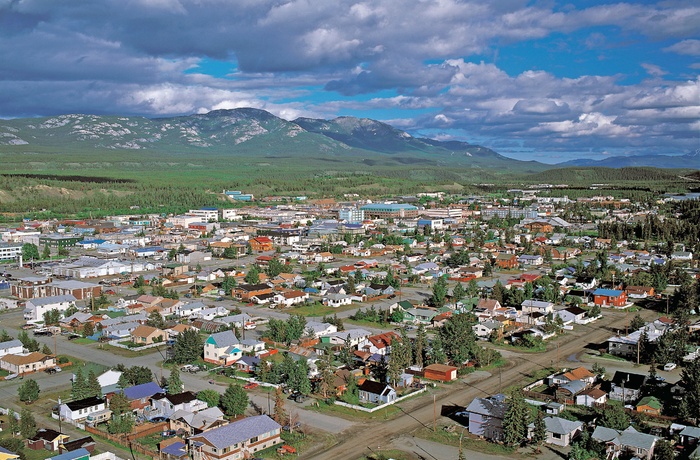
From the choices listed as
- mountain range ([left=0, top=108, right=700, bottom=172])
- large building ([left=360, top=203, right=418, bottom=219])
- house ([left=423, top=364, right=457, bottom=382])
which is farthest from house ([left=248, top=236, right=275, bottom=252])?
mountain range ([left=0, top=108, right=700, bottom=172])

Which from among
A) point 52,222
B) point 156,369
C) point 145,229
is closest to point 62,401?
point 156,369

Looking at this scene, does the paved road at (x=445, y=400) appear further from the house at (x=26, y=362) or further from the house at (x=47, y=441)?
the house at (x=26, y=362)

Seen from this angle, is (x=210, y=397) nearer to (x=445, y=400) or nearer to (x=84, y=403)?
(x=84, y=403)

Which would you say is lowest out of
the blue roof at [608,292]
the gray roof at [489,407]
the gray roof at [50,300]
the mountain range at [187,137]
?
the gray roof at [489,407]

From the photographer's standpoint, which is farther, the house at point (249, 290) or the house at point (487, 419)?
the house at point (249, 290)

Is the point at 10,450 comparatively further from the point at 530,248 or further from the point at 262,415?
the point at 530,248

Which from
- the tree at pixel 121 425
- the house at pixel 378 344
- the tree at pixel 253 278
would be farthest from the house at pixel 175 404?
the tree at pixel 253 278

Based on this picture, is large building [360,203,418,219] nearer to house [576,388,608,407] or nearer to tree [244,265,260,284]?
tree [244,265,260,284]

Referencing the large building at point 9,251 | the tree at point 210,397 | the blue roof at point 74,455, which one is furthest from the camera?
the large building at point 9,251
